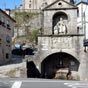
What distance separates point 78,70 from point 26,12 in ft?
120

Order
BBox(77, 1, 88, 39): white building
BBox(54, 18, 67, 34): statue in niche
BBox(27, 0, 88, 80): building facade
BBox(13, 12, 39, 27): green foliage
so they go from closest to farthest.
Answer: BBox(27, 0, 88, 80): building facade, BBox(54, 18, 67, 34): statue in niche, BBox(77, 1, 88, 39): white building, BBox(13, 12, 39, 27): green foliage

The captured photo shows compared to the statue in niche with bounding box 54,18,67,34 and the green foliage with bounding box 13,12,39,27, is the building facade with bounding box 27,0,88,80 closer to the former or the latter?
the statue in niche with bounding box 54,18,67,34

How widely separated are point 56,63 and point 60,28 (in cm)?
432

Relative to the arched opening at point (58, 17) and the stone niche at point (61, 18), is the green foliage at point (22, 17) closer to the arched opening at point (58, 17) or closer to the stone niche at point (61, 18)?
the arched opening at point (58, 17)

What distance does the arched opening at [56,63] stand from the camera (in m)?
33.5

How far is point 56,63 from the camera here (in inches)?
1340

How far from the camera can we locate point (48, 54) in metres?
32.0

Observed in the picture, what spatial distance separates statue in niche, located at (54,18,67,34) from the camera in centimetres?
3300

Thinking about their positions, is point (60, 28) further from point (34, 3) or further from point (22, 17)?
point (34, 3)

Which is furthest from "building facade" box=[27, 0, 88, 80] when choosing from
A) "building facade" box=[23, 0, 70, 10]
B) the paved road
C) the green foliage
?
"building facade" box=[23, 0, 70, 10]

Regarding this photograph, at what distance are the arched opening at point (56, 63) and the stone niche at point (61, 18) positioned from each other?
2863mm

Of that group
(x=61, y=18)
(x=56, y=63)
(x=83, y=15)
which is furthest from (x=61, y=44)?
(x=83, y=15)

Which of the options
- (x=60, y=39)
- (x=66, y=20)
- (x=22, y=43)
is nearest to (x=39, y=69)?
(x=60, y=39)

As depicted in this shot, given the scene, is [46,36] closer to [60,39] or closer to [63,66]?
[60,39]
